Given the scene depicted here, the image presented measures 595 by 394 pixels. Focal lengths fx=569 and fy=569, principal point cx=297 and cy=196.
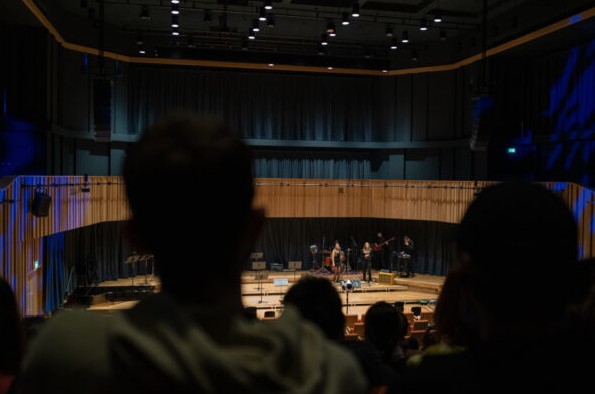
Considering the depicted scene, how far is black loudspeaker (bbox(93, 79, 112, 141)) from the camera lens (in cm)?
1116

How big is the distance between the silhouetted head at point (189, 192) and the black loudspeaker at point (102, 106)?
10.9m

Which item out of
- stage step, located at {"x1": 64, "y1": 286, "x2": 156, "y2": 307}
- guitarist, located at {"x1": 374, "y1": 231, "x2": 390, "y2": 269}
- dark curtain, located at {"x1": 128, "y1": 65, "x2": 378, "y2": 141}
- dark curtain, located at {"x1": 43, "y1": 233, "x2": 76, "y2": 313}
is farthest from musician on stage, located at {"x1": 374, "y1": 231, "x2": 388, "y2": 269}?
dark curtain, located at {"x1": 43, "y1": 233, "x2": 76, "y2": 313}

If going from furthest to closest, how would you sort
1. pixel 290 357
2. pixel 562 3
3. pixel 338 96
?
pixel 338 96, pixel 562 3, pixel 290 357

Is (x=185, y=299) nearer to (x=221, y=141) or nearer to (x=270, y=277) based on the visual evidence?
(x=221, y=141)

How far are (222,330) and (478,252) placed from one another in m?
0.53

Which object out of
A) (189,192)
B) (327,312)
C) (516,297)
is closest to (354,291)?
(327,312)

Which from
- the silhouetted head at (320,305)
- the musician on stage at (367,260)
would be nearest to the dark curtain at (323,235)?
the musician on stage at (367,260)

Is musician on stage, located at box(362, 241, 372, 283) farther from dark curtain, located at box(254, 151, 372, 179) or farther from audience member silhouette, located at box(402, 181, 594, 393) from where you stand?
audience member silhouette, located at box(402, 181, 594, 393)

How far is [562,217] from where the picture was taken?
1.09m

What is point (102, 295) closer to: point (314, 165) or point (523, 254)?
point (314, 165)

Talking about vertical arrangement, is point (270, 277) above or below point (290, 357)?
below

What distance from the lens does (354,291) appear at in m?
16.9

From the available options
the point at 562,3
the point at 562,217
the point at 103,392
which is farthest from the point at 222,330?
the point at 562,3

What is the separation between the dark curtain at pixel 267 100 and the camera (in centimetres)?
1969
